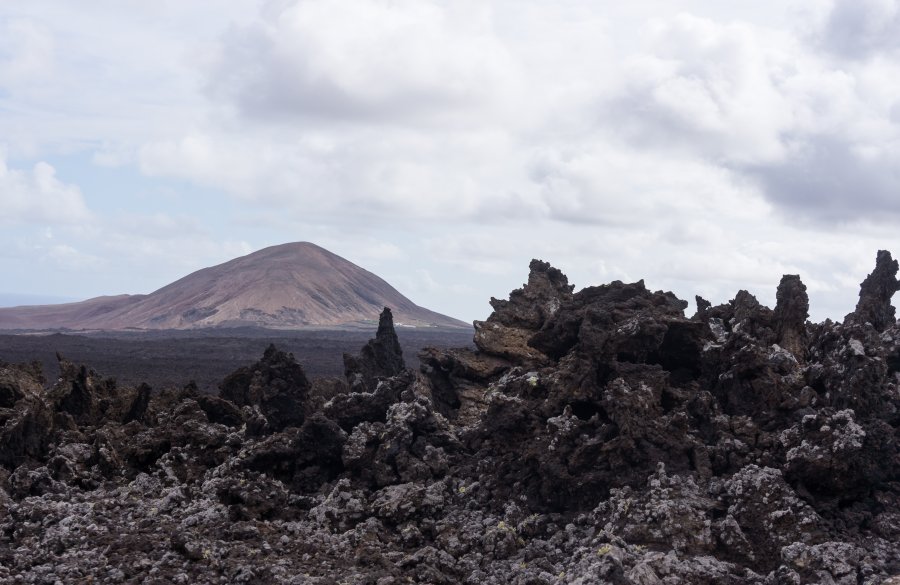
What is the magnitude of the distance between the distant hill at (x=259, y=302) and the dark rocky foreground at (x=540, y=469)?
108 m

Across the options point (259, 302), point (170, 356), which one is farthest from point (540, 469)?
point (259, 302)

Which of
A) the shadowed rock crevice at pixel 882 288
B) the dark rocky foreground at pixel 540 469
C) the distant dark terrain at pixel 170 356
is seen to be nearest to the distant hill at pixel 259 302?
the distant dark terrain at pixel 170 356

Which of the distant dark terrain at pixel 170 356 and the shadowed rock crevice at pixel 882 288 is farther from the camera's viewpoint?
the distant dark terrain at pixel 170 356

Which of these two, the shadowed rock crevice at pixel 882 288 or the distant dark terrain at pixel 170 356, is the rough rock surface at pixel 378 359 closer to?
the shadowed rock crevice at pixel 882 288

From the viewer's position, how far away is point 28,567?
41.2 ft

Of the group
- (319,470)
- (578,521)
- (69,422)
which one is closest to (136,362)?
(69,422)

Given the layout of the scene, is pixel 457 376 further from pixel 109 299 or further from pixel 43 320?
pixel 109 299

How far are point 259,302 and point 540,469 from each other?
125m

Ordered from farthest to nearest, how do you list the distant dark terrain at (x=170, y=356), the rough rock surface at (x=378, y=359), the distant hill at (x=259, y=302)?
the distant hill at (x=259, y=302) → the distant dark terrain at (x=170, y=356) → the rough rock surface at (x=378, y=359)

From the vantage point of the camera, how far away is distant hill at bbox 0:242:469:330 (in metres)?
130

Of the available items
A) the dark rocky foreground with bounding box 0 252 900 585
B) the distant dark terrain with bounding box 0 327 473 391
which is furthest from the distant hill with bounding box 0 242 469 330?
the dark rocky foreground with bounding box 0 252 900 585

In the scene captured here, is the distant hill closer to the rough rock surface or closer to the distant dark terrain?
the distant dark terrain

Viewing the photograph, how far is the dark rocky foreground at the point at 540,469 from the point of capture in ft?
39.4

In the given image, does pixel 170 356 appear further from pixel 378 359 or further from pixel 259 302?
pixel 259 302
